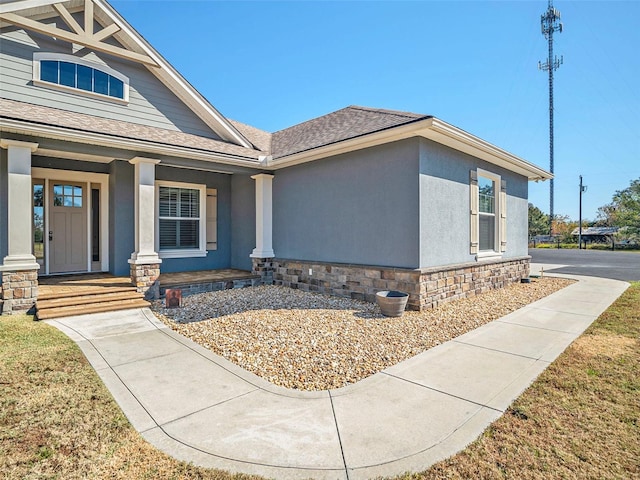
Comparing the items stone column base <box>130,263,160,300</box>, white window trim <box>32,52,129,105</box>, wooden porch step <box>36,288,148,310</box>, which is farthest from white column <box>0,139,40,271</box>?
white window trim <box>32,52,129,105</box>

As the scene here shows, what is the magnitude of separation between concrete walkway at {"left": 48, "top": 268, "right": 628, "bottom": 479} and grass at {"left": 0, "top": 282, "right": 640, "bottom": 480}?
13cm

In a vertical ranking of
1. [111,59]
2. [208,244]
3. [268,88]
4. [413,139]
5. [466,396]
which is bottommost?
[466,396]

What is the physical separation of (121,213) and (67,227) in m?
1.72

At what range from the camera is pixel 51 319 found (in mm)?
6008

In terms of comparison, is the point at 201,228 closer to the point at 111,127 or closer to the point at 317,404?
the point at 111,127

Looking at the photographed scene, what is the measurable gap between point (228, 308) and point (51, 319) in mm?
3125

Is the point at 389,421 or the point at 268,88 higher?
the point at 268,88

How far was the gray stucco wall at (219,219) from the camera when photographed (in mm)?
9711

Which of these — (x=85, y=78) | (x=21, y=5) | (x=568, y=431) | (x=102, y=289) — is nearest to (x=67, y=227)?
(x=102, y=289)

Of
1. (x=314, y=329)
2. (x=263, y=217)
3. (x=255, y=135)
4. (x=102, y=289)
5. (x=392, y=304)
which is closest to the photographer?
(x=314, y=329)

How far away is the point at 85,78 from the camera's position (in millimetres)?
8258

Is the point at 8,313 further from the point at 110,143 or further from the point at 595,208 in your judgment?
the point at 595,208

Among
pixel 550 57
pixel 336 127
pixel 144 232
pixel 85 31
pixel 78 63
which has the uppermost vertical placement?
pixel 550 57

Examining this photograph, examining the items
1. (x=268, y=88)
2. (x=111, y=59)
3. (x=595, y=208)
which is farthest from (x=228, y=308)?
(x=595, y=208)
